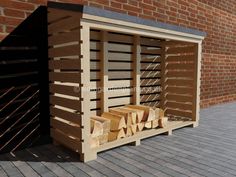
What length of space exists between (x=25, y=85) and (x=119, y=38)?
2.00m

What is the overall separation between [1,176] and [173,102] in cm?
395

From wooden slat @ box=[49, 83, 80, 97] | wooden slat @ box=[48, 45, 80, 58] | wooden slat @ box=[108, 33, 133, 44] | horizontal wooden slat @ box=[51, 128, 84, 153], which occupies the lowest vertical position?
horizontal wooden slat @ box=[51, 128, 84, 153]

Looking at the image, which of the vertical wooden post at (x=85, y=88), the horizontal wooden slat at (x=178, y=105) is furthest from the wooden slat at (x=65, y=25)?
the horizontal wooden slat at (x=178, y=105)

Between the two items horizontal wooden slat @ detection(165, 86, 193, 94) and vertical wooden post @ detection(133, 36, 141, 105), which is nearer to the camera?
vertical wooden post @ detection(133, 36, 141, 105)

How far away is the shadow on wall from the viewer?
376cm

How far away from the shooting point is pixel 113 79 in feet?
16.1

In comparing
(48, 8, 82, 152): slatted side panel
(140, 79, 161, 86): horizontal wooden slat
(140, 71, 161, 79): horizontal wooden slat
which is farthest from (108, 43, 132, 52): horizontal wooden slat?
(48, 8, 82, 152): slatted side panel

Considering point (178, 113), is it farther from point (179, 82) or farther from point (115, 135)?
point (115, 135)

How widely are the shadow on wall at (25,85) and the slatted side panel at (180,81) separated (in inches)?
116

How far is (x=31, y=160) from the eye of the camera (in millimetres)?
3527

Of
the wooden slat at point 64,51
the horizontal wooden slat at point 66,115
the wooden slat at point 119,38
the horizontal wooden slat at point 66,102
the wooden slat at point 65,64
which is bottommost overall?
the horizontal wooden slat at point 66,115

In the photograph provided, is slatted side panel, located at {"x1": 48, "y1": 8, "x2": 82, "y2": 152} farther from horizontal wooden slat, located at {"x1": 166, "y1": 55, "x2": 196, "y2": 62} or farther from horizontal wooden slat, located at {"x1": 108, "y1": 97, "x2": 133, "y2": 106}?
horizontal wooden slat, located at {"x1": 166, "y1": 55, "x2": 196, "y2": 62}

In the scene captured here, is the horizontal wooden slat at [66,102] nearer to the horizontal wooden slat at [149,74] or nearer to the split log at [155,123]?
the split log at [155,123]

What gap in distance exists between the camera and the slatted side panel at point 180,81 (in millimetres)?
5461
